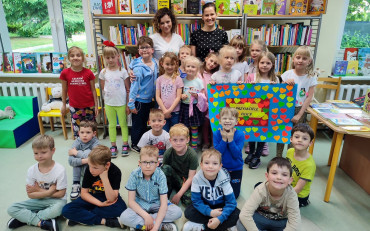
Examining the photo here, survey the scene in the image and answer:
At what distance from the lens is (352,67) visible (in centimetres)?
396

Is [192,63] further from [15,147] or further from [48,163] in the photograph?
[15,147]

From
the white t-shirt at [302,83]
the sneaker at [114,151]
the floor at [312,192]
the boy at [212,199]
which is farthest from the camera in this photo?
the sneaker at [114,151]

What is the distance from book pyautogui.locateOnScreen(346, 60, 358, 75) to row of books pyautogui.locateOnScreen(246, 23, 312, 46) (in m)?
0.87

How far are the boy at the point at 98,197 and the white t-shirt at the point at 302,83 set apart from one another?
197 cm

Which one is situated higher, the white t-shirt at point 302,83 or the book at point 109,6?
the book at point 109,6

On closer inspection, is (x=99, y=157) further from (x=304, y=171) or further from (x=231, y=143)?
(x=304, y=171)

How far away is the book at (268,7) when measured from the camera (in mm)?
3451

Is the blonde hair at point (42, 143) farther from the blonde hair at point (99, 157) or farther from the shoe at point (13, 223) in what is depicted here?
the shoe at point (13, 223)

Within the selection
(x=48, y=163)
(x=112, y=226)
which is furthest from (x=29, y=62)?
(x=112, y=226)

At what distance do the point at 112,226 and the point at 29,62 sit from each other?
10.3 feet

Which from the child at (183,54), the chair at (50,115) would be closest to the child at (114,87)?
the child at (183,54)

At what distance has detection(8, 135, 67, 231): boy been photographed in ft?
6.97

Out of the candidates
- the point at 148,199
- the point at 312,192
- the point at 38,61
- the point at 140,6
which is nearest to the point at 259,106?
the point at 312,192

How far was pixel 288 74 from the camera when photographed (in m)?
2.88
